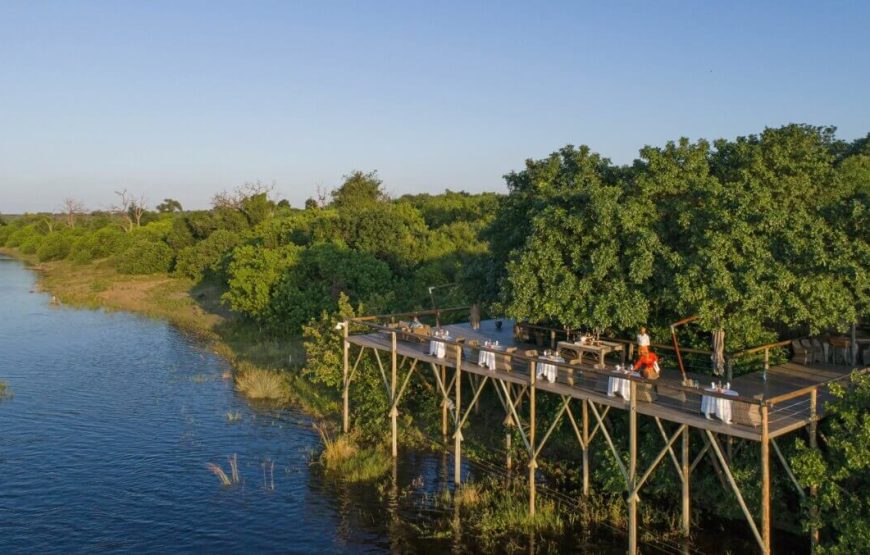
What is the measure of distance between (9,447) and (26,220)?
139487mm

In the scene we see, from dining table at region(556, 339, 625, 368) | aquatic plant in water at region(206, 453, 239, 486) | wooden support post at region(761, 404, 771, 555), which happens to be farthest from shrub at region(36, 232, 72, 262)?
wooden support post at region(761, 404, 771, 555)

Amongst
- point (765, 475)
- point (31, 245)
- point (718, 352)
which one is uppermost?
point (31, 245)

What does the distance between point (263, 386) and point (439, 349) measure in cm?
1285

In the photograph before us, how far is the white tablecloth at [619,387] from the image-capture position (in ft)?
53.9

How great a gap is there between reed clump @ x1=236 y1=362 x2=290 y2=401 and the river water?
66 centimetres

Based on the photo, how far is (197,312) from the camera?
55.2 metres

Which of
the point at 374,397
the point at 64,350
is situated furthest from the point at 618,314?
the point at 64,350

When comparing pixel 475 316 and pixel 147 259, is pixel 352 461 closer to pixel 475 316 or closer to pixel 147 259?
pixel 475 316

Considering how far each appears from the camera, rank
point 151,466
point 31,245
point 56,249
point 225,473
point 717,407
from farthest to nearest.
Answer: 1. point 31,245
2. point 56,249
3. point 151,466
4. point 225,473
5. point 717,407

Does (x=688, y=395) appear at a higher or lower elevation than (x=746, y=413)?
lower

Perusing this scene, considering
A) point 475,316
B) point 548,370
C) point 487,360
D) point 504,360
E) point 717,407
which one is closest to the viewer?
point 717,407

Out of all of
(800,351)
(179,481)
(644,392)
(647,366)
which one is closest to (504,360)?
(647,366)

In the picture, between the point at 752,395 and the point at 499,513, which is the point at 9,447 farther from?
the point at 752,395

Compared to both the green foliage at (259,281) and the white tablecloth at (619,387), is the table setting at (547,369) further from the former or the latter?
the green foliage at (259,281)
